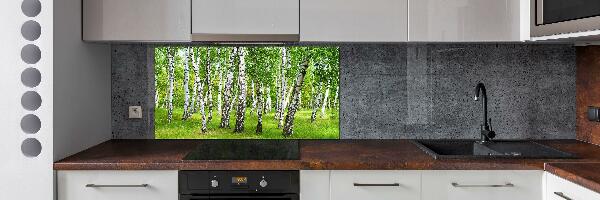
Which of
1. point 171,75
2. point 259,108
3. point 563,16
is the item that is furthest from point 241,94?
point 563,16

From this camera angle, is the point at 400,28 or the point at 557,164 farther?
the point at 400,28

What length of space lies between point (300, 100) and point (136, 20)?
0.97 metres

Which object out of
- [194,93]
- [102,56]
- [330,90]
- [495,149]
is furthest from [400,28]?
[102,56]

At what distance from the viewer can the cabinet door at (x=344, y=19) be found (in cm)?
283

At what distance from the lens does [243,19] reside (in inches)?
111

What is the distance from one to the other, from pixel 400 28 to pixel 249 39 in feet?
2.30

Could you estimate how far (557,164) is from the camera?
95.7 inches

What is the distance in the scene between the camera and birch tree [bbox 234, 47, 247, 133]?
10.8ft

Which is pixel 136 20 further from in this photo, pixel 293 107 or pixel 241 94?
pixel 293 107

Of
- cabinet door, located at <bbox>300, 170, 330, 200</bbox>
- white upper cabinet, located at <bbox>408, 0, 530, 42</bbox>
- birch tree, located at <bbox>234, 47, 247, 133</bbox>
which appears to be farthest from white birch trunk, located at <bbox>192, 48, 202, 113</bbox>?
white upper cabinet, located at <bbox>408, 0, 530, 42</bbox>

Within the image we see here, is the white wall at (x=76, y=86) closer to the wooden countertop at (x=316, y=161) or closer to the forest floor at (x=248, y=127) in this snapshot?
the wooden countertop at (x=316, y=161)

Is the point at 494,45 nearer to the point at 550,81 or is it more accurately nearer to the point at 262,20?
the point at 550,81

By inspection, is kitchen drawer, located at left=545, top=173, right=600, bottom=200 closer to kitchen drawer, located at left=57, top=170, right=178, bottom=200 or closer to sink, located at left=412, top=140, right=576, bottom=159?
sink, located at left=412, top=140, right=576, bottom=159
